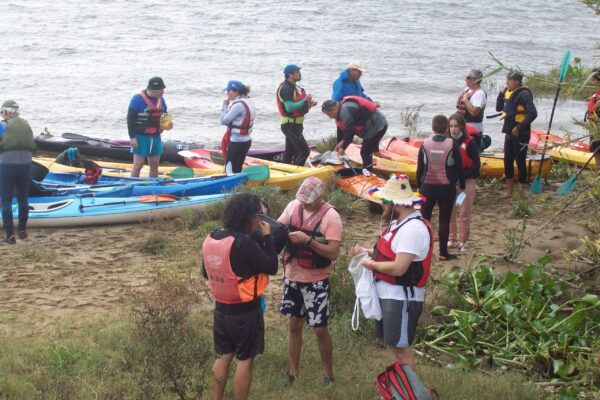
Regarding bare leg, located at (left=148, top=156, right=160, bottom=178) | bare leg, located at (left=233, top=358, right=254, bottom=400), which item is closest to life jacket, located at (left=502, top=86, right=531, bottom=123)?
bare leg, located at (left=148, top=156, right=160, bottom=178)

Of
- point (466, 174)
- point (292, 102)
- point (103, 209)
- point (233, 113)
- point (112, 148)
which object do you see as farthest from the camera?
point (112, 148)

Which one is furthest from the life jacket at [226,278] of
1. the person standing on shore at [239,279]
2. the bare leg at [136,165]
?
the bare leg at [136,165]

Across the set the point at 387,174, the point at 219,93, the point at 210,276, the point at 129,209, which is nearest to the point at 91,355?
the point at 210,276

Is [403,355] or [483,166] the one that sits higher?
[403,355]

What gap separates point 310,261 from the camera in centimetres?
561

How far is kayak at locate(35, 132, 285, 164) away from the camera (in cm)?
1335

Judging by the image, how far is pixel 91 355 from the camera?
600 centimetres

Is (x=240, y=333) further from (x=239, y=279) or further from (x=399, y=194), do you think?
(x=399, y=194)

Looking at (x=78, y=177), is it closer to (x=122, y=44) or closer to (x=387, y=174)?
(x=387, y=174)

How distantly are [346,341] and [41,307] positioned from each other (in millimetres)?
2725

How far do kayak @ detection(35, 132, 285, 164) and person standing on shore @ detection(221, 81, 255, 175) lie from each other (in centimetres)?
235

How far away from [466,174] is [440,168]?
2.50 feet

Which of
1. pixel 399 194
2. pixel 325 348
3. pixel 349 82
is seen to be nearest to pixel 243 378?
pixel 325 348

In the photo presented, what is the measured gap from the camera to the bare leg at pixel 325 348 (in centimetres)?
570
